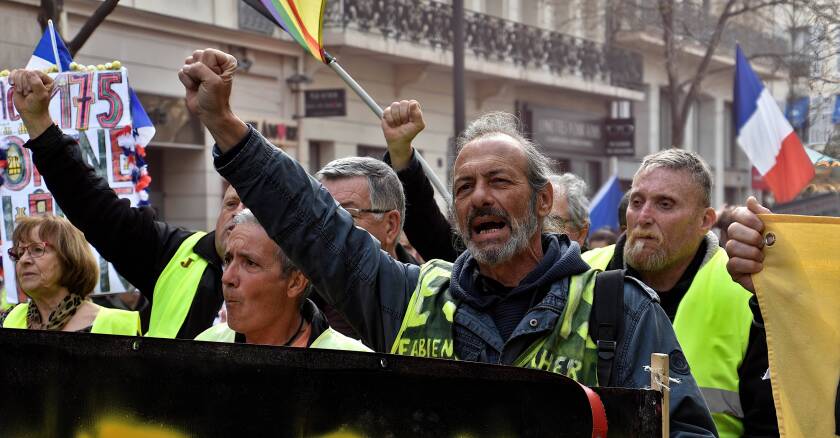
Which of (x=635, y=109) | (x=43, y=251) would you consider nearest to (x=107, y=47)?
(x=43, y=251)

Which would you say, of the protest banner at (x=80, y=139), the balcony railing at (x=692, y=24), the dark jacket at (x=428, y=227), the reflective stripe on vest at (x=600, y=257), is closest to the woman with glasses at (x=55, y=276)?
the protest banner at (x=80, y=139)

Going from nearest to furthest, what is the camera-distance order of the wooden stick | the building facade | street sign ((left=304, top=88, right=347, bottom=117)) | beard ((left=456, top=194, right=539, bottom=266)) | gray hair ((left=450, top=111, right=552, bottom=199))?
the wooden stick → beard ((left=456, top=194, right=539, bottom=266)) → gray hair ((left=450, top=111, right=552, bottom=199)) → the building facade → street sign ((left=304, top=88, right=347, bottom=117))

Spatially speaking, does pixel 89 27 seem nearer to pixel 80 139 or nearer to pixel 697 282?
pixel 80 139

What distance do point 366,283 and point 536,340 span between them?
50 centimetres

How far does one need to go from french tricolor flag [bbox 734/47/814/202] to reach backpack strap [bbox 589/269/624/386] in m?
6.75

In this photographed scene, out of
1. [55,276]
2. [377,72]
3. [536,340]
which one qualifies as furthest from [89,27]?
[377,72]

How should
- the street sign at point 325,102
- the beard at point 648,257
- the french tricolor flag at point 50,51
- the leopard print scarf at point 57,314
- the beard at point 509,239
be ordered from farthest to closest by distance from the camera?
the street sign at point 325,102 → the french tricolor flag at point 50,51 → the leopard print scarf at point 57,314 → the beard at point 648,257 → the beard at point 509,239

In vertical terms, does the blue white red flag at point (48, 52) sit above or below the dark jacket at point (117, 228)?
above

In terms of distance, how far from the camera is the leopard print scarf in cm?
473

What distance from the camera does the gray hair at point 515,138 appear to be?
3182 mm

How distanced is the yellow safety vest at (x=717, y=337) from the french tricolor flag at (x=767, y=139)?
5.61 m

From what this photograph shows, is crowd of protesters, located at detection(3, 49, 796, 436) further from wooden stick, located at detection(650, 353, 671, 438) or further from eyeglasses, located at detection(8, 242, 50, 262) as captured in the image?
wooden stick, located at detection(650, 353, 671, 438)

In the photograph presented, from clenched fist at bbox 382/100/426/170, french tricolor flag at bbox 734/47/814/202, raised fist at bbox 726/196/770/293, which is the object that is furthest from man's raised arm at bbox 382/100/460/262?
french tricolor flag at bbox 734/47/814/202

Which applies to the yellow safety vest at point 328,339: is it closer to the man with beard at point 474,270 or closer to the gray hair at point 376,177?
the man with beard at point 474,270
